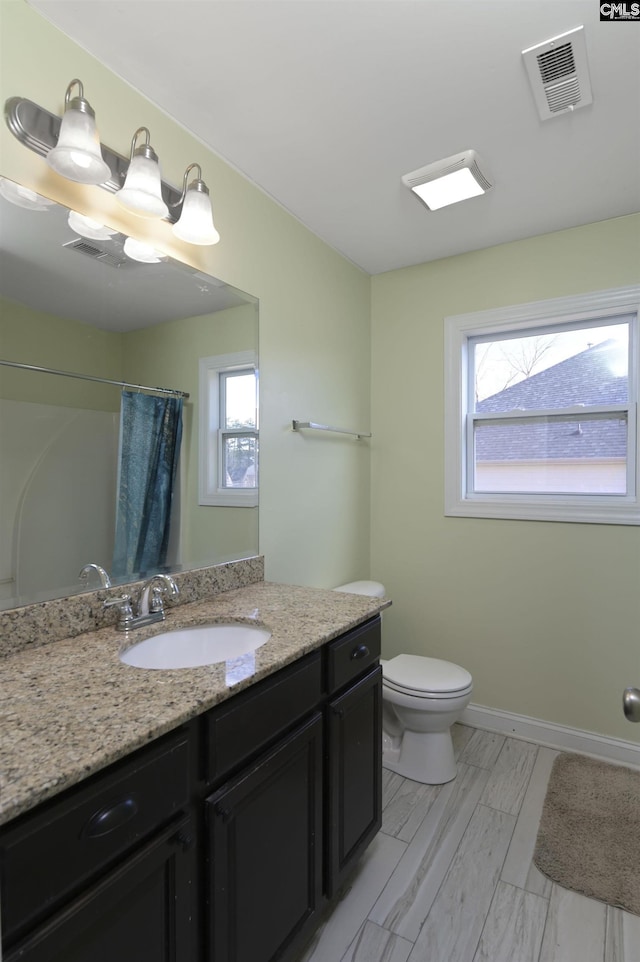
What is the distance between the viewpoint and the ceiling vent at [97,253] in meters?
1.33

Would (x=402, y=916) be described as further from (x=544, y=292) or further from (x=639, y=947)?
(x=544, y=292)

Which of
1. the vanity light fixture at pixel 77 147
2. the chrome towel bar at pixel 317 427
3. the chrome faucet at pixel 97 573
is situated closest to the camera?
the vanity light fixture at pixel 77 147

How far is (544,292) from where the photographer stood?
7.81 feet

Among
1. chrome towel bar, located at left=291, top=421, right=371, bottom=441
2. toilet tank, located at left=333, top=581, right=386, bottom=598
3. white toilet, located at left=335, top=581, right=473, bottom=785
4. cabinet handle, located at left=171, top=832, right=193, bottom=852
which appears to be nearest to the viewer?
cabinet handle, located at left=171, top=832, right=193, bottom=852

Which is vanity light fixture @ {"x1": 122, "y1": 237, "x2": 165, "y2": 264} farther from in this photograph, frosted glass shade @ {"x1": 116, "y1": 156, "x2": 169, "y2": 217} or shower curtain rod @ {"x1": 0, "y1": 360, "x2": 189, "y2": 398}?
shower curtain rod @ {"x1": 0, "y1": 360, "x2": 189, "y2": 398}

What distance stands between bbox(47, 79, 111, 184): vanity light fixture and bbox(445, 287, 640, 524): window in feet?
6.25

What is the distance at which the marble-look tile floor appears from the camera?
4.45 feet

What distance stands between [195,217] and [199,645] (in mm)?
1301

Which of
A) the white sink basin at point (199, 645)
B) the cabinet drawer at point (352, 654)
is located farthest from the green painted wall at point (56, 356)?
the cabinet drawer at point (352, 654)

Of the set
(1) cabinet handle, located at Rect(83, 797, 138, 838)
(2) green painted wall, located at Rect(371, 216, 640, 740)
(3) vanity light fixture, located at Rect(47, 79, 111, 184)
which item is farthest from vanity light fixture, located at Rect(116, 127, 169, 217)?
(2) green painted wall, located at Rect(371, 216, 640, 740)

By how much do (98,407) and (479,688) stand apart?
230 centimetres

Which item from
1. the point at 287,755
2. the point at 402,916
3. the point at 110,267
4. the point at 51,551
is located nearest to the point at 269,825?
the point at 287,755

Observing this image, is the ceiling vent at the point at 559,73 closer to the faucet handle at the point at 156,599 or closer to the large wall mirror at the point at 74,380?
the large wall mirror at the point at 74,380

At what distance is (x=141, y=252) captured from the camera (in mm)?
1487
